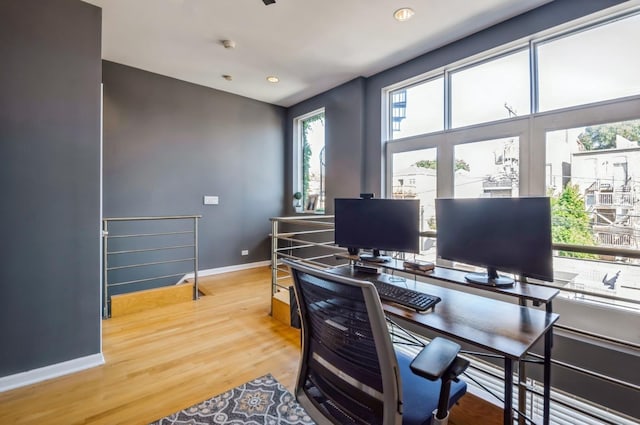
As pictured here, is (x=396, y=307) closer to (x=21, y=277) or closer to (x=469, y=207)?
(x=469, y=207)

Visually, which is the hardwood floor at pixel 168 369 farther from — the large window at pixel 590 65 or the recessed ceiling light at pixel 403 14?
the recessed ceiling light at pixel 403 14

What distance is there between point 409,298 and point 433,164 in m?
2.50

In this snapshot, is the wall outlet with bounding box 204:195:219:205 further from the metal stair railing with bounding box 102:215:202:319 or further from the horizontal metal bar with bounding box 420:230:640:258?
the horizontal metal bar with bounding box 420:230:640:258

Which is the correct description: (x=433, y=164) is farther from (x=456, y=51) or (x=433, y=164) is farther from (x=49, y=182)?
(x=49, y=182)

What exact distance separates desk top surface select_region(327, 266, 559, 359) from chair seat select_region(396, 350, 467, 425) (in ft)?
0.69

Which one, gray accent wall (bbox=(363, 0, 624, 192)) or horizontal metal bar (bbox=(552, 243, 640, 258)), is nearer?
horizontal metal bar (bbox=(552, 243, 640, 258))

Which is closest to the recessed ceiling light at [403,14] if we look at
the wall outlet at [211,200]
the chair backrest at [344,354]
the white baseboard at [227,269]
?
the chair backrest at [344,354]

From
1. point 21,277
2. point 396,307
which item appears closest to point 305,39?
point 396,307

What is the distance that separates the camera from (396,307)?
1418 mm

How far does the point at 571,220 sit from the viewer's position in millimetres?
2549

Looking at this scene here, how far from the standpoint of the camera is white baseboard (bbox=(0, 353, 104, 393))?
2020 mm

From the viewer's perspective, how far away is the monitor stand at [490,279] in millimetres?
1505

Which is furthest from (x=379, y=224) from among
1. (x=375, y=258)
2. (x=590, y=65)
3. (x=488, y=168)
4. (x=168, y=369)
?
(x=590, y=65)

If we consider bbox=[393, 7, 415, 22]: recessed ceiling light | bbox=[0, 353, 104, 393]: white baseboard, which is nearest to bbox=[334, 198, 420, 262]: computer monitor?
bbox=[393, 7, 415, 22]: recessed ceiling light
